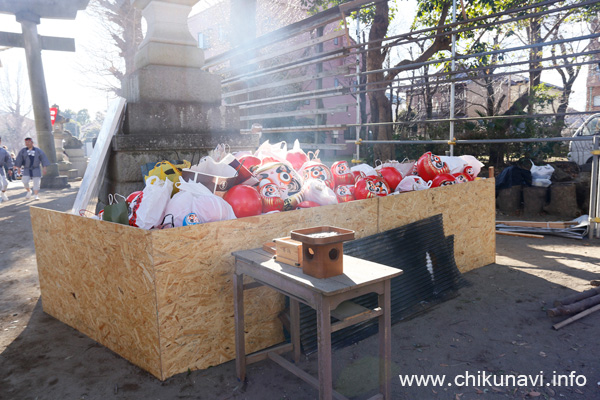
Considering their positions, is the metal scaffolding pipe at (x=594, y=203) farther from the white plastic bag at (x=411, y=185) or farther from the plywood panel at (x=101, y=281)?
the plywood panel at (x=101, y=281)

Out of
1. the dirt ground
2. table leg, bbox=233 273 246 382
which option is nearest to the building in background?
the dirt ground

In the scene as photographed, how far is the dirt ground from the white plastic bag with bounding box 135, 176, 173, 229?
3.61 feet

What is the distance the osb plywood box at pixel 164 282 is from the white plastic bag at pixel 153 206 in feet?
0.55

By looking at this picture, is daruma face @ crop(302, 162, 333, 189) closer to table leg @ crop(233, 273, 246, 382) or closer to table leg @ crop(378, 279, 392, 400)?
table leg @ crop(233, 273, 246, 382)

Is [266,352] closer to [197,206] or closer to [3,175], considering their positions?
[197,206]

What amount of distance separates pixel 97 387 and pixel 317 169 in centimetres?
263

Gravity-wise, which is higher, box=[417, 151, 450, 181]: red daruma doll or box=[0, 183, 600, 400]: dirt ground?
box=[417, 151, 450, 181]: red daruma doll

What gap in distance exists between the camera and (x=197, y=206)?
315 cm

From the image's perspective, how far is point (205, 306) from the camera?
301 centimetres

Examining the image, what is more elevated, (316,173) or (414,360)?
(316,173)

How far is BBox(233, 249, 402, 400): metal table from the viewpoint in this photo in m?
2.18

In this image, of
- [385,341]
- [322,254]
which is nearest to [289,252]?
[322,254]

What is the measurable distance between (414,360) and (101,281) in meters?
2.56

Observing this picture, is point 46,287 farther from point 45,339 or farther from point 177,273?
point 177,273
